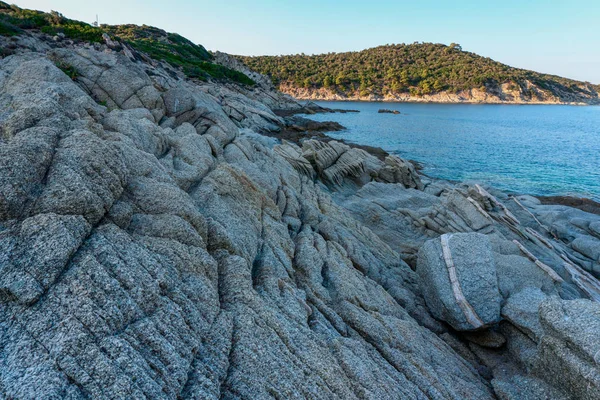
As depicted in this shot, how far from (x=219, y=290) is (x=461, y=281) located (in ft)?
35.8

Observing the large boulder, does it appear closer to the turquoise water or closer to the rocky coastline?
the rocky coastline

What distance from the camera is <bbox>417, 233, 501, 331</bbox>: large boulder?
558 inches

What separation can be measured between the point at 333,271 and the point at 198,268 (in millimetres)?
6174

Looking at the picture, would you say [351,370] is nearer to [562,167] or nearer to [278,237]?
[278,237]

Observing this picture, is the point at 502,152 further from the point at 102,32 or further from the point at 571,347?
the point at 102,32

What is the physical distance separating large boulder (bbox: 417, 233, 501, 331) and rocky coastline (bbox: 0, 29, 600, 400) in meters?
0.07

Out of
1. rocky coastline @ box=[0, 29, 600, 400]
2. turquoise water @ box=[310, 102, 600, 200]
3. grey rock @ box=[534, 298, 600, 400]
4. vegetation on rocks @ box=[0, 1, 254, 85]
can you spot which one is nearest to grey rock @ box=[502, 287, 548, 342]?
rocky coastline @ box=[0, 29, 600, 400]

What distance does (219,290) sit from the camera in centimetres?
935

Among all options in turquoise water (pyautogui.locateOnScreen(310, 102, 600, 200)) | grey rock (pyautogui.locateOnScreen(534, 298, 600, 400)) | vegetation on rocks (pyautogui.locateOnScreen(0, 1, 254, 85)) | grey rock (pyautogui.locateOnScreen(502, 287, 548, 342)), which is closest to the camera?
grey rock (pyautogui.locateOnScreen(534, 298, 600, 400))

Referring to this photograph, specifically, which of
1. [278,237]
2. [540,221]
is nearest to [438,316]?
[278,237]

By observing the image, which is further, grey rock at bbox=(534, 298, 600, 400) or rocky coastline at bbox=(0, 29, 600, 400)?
grey rock at bbox=(534, 298, 600, 400)

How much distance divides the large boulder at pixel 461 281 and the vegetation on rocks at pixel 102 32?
149ft

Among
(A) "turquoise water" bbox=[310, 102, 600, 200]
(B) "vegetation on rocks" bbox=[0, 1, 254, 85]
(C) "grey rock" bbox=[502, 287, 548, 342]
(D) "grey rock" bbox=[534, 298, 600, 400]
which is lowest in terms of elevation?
(A) "turquoise water" bbox=[310, 102, 600, 200]

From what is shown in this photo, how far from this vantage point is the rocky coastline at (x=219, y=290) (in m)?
6.12
